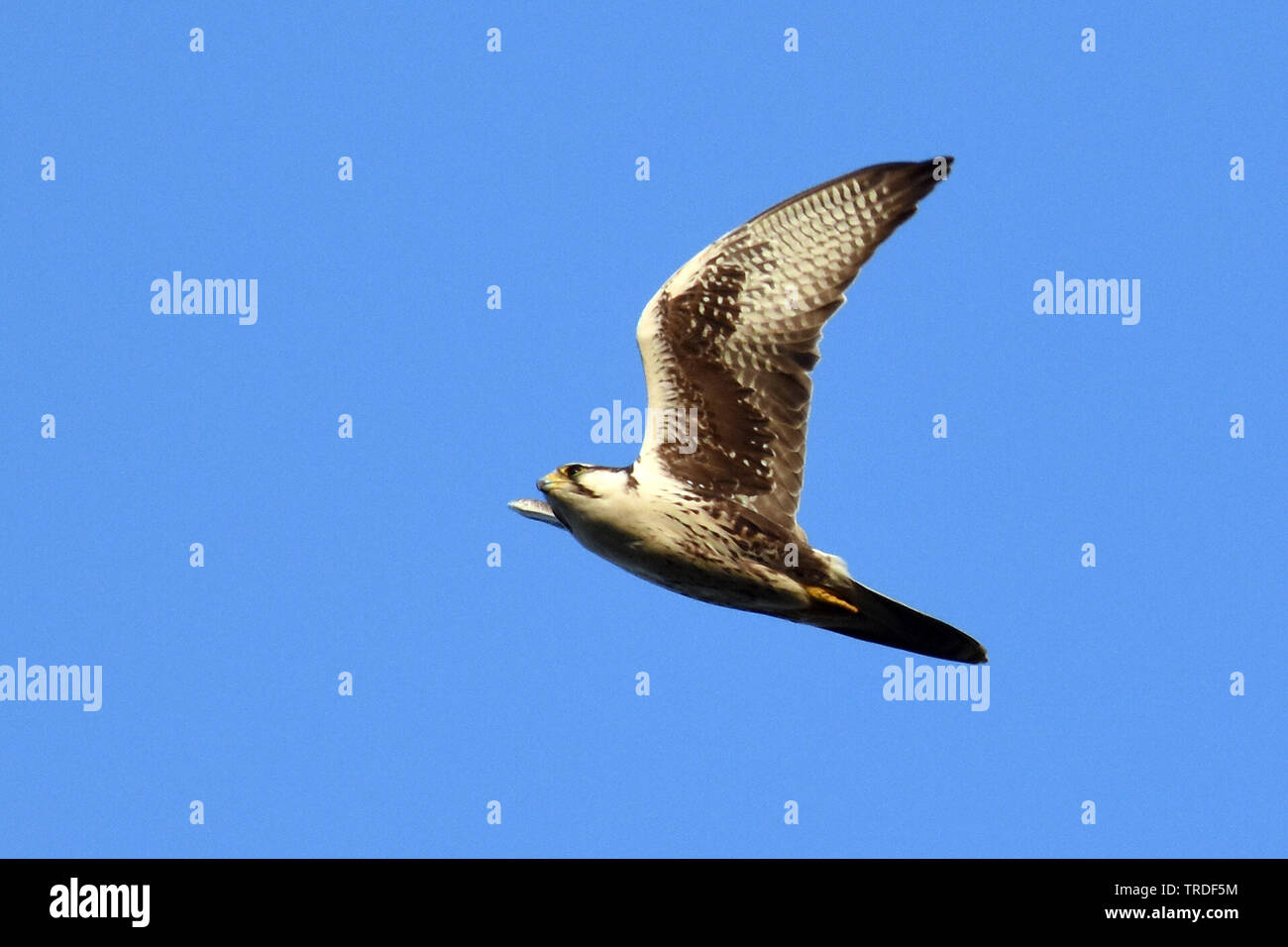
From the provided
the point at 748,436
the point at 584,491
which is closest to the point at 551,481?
the point at 584,491

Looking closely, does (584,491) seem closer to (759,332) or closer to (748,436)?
(748,436)

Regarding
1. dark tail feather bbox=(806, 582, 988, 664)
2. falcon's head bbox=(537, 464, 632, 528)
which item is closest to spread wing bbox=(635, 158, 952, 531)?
falcon's head bbox=(537, 464, 632, 528)

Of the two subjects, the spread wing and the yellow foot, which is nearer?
the yellow foot

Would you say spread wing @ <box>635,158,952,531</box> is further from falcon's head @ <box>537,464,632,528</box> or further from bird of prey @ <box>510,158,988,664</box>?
falcon's head @ <box>537,464,632,528</box>

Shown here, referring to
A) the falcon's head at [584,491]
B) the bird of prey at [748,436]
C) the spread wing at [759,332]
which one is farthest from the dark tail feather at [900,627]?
the falcon's head at [584,491]

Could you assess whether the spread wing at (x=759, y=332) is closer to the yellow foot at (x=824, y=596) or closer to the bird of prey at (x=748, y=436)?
the bird of prey at (x=748, y=436)
